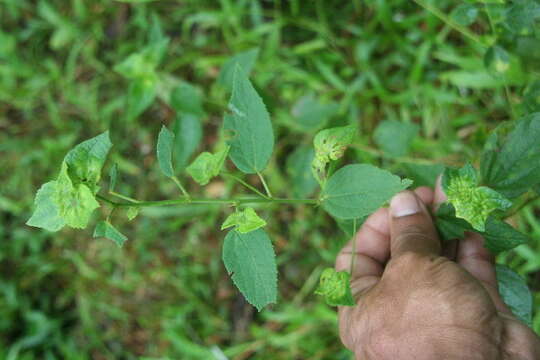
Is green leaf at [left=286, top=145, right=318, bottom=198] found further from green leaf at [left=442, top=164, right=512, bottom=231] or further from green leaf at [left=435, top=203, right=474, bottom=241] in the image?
green leaf at [left=442, top=164, right=512, bottom=231]

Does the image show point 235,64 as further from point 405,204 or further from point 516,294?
point 516,294

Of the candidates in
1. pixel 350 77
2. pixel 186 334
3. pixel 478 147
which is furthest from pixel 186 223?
pixel 478 147

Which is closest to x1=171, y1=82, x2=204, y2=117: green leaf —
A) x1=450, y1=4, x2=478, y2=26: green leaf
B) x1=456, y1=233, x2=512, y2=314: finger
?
x1=450, y1=4, x2=478, y2=26: green leaf

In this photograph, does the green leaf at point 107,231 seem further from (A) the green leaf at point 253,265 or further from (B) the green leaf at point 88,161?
(A) the green leaf at point 253,265

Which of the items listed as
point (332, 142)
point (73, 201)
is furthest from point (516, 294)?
point (73, 201)

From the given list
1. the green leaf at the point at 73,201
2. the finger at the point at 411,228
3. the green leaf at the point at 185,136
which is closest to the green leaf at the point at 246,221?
the green leaf at the point at 73,201

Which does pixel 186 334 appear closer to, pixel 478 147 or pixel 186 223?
pixel 186 223

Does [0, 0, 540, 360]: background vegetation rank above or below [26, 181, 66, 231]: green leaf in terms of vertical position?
below
